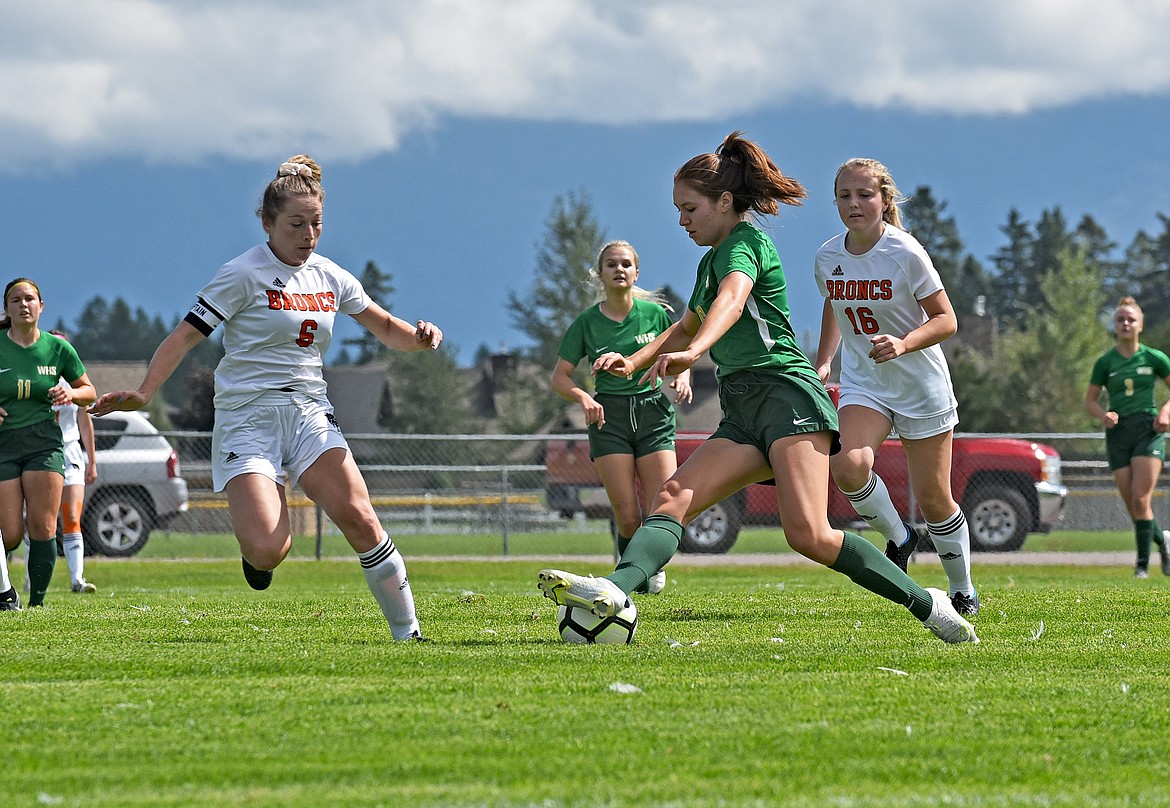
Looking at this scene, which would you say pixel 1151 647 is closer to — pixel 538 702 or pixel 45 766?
pixel 538 702

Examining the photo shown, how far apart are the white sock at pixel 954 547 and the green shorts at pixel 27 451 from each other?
18.0 ft

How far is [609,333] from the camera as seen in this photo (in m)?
10.1

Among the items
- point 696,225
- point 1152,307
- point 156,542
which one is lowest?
point 156,542

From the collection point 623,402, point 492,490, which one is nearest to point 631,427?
point 623,402

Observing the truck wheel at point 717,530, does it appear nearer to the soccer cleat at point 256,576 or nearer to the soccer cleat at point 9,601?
the soccer cleat at point 9,601

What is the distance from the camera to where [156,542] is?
19016 millimetres

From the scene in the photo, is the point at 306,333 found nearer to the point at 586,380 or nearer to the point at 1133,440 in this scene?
the point at 1133,440

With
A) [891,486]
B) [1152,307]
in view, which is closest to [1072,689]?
[891,486]

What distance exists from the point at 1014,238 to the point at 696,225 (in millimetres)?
122293

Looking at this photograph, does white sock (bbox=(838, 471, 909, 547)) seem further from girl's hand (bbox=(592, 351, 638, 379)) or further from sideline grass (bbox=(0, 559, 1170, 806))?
girl's hand (bbox=(592, 351, 638, 379))

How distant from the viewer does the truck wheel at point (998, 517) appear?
1952 centimetres

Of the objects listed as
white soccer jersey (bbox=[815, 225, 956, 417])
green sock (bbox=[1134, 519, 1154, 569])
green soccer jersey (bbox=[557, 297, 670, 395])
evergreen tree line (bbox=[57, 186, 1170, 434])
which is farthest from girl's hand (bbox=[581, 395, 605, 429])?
evergreen tree line (bbox=[57, 186, 1170, 434])

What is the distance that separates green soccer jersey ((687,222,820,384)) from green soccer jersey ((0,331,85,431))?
16.5ft

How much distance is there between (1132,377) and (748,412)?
891 cm
